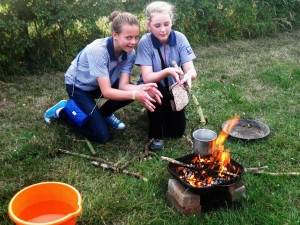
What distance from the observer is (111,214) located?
107 inches

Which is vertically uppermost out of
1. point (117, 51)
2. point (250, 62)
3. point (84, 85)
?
point (117, 51)

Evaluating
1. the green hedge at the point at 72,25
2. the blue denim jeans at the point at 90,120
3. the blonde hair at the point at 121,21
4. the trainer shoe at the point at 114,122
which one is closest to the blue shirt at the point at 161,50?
the blonde hair at the point at 121,21

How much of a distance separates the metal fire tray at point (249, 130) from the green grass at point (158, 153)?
0.09 metres

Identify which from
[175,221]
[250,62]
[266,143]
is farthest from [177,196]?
[250,62]

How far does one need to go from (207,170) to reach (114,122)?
1.62 metres

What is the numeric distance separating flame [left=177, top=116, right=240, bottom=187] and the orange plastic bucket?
2.91 feet

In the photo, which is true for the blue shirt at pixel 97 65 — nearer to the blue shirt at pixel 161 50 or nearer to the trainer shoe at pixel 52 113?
the blue shirt at pixel 161 50

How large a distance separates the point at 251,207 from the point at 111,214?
1082 mm

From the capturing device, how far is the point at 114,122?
405 cm

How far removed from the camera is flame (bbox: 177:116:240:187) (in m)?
2.71

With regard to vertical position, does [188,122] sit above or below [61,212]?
below

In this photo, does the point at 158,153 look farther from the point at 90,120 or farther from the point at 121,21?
the point at 121,21

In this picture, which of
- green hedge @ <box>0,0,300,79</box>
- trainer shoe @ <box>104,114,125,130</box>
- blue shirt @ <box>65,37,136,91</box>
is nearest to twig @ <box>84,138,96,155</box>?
trainer shoe @ <box>104,114,125,130</box>

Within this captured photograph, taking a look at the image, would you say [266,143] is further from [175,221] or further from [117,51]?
[117,51]
